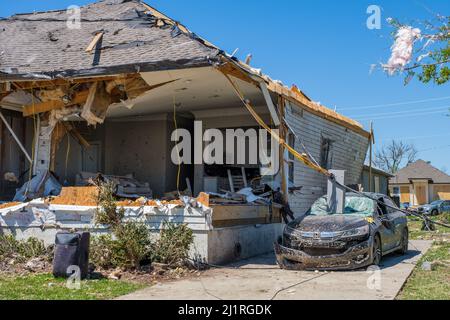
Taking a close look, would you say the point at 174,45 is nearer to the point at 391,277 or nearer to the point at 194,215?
the point at 194,215

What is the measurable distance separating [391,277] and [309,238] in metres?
1.70

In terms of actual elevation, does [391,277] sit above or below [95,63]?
below

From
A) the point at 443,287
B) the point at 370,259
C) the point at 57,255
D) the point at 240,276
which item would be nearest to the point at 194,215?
the point at 240,276

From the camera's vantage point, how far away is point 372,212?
11.8 m

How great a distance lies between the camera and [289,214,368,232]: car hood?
10.8m

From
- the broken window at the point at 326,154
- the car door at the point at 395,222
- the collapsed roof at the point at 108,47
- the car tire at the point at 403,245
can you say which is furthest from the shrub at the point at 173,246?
the broken window at the point at 326,154

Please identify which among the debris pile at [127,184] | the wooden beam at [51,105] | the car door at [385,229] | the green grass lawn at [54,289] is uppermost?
the wooden beam at [51,105]

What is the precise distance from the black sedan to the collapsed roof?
3623 millimetres

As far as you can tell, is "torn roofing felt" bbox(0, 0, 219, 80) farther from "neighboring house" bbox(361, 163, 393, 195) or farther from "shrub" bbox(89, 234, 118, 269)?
"neighboring house" bbox(361, 163, 393, 195)

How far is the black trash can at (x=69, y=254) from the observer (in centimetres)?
953

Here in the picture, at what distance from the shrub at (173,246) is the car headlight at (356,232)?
3.02 metres

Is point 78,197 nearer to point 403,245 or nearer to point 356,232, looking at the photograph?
point 356,232

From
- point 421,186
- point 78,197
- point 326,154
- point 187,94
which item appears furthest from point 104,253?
point 421,186

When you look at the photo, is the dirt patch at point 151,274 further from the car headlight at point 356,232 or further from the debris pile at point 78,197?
the car headlight at point 356,232
